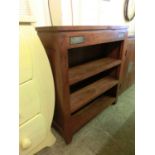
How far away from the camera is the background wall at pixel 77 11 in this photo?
1.13 meters

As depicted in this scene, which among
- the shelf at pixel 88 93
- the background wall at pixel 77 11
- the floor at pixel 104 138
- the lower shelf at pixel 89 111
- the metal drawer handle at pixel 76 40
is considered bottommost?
the floor at pixel 104 138

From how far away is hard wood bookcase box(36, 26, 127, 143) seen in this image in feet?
2.74

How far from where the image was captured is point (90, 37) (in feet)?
3.18

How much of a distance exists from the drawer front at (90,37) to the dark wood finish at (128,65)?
13.7 inches

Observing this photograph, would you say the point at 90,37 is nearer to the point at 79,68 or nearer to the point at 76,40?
the point at 76,40

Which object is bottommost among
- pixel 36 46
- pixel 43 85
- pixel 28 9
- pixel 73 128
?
pixel 73 128

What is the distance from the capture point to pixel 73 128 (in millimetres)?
1104

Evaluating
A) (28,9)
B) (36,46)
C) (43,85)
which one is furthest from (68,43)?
Answer: (28,9)

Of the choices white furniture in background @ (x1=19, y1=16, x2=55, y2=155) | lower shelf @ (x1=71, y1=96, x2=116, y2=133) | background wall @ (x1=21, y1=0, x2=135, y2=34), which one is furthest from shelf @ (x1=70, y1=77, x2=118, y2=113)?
background wall @ (x1=21, y1=0, x2=135, y2=34)

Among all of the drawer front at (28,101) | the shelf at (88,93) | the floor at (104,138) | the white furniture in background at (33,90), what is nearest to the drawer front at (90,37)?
the white furniture in background at (33,90)

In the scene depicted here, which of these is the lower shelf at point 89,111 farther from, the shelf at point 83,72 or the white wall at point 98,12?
the white wall at point 98,12
